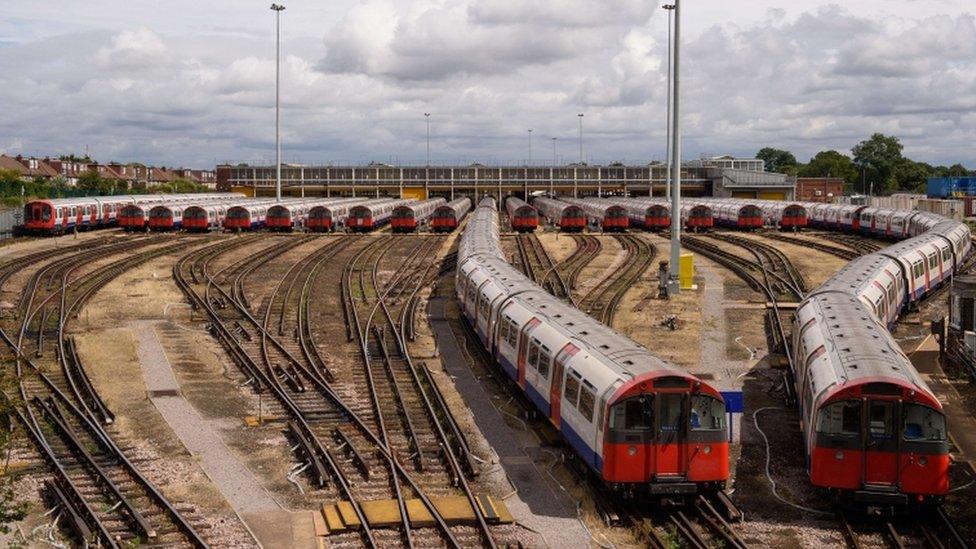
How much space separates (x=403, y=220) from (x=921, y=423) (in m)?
60.0

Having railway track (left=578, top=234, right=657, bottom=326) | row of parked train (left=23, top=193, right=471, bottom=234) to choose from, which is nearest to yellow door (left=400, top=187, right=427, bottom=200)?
row of parked train (left=23, top=193, right=471, bottom=234)

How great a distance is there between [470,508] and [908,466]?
714 centimetres

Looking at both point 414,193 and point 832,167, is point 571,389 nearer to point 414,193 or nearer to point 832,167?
point 414,193

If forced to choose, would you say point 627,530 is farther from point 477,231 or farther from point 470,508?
point 477,231

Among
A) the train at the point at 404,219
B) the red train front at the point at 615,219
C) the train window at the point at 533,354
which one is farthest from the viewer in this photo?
the red train front at the point at 615,219

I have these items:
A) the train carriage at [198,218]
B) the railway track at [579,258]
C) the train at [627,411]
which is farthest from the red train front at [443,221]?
the train at [627,411]

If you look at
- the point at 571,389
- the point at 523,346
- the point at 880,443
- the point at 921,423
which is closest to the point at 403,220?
the point at 523,346

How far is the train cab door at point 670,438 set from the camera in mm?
16844

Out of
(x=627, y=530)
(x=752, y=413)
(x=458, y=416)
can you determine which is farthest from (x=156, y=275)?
(x=627, y=530)

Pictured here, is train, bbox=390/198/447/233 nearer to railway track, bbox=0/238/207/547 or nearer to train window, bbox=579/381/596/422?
railway track, bbox=0/238/207/547

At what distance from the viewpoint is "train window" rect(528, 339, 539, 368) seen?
2197 cm

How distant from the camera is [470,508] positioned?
17.2 m

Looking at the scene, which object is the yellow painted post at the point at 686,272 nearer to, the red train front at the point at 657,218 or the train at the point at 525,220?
the train at the point at 525,220

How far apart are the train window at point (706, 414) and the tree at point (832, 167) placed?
166 metres
